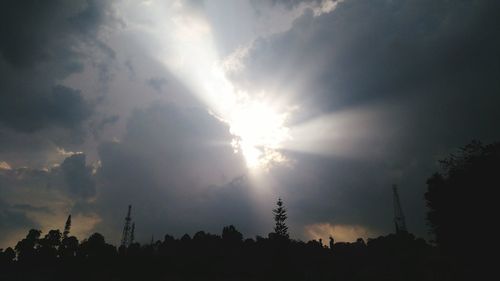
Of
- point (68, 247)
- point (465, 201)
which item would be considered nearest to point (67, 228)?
point (68, 247)

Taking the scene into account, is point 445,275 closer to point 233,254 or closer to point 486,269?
point 486,269

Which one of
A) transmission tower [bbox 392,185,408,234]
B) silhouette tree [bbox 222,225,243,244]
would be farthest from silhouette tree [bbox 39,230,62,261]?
transmission tower [bbox 392,185,408,234]

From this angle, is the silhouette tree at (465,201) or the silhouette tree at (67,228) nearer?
the silhouette tree at (465,201)

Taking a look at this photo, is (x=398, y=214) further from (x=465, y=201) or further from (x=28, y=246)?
(x=28, y=246)

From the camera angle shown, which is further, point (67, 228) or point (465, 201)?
point (67, 228)

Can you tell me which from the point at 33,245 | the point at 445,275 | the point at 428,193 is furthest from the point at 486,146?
the point at 33,245

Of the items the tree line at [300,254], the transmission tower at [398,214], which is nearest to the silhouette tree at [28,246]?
the tree line at [300,254]

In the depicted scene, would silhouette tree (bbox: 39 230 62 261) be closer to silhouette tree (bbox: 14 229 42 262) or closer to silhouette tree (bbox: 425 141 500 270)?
silhouette tree (bbox: 14 229 42 262)

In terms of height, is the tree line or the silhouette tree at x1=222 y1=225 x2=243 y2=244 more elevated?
the silhouette tree at x1=222 y1=225 x2=243 y2=244

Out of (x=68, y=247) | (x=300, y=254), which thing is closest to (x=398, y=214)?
(x=300, y=254)

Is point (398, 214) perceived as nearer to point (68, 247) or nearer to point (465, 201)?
point (465, 201)

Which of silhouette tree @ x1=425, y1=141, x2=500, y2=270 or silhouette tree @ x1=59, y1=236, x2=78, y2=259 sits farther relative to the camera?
silhouette tree @ x1=59, y1=236, x2=78, y2=259

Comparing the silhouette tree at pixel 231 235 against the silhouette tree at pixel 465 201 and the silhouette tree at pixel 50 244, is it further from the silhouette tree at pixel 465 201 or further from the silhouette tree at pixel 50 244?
the silhouette tree at pixel 465 201

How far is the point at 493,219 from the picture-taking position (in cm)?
4403
